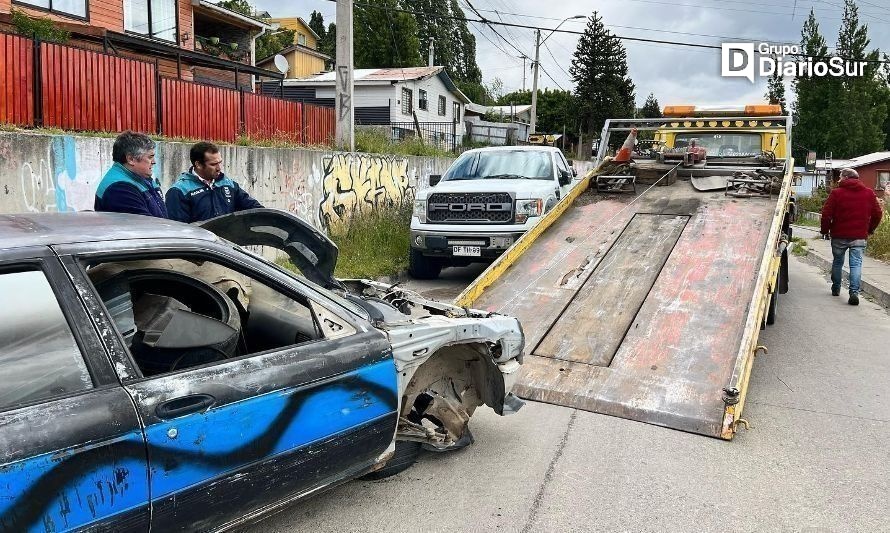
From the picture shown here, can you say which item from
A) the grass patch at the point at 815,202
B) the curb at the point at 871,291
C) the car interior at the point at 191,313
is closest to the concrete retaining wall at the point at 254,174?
the car interior at the point at 191,313

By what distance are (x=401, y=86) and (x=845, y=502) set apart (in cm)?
3193

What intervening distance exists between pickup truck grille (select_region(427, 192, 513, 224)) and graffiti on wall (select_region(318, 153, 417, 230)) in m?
2.80

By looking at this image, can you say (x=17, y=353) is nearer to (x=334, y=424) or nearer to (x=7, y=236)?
(x=7, y=236)

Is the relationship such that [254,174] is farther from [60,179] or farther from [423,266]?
[60,179]

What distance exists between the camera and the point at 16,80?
308 inches

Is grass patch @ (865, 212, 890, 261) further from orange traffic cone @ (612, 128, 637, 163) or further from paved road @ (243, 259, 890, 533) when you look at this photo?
paved road @ (243, 259, 890, 533)

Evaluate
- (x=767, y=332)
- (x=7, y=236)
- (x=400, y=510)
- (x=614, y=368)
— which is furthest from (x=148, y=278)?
(x=767, y=332)

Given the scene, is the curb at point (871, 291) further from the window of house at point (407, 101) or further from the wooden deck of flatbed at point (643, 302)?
the window of house at point (407, 101)

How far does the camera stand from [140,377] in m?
2.34

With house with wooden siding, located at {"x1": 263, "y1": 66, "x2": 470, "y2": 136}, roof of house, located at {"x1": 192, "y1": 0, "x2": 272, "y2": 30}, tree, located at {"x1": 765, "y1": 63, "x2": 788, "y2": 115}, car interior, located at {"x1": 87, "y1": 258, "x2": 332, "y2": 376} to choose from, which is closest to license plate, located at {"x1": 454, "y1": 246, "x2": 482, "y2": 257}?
car interior, located at {"x1": 87, "y1": 258, "x2": 332, "y2": 376}

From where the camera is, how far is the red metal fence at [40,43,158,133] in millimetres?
8336

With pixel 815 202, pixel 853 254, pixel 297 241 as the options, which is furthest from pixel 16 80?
pixel 815 202

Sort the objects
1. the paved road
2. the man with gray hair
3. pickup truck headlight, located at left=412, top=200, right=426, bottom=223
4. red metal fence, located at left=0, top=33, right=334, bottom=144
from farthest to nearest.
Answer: pickup truck headlight, located at left=412, top=200, right=426, bottom=223
red metal fence, located at left=0, top=33, right=334, bottom=144
the man with gray hair
the paved road

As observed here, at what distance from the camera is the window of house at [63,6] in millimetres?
15133
